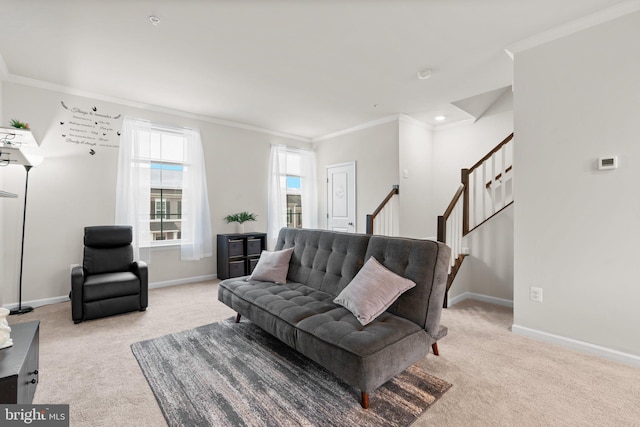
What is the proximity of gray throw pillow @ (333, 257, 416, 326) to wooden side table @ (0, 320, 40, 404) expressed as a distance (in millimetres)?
1807

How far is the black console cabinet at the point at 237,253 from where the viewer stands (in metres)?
4.75

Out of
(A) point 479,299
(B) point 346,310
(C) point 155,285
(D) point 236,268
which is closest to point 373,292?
(B) point 346,310

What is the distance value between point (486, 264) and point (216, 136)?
15.4ft

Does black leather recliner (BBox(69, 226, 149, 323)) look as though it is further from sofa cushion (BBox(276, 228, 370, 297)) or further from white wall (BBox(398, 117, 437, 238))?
white wall (BBox(398, 117, 437, 238))

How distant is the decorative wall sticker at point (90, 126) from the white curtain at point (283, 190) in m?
2.53

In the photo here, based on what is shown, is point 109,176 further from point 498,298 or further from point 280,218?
point 498,298

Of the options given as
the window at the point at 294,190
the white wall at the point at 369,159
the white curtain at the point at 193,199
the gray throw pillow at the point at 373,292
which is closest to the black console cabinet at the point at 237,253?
the white curtain at the point at 193,199

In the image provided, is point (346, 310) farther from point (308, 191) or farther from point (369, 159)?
point (308, 191)

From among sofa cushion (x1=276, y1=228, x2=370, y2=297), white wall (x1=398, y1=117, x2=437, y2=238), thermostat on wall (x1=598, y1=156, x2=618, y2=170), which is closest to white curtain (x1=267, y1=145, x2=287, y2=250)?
white wall (x1=398, y1=117, x2=437, y2=238)

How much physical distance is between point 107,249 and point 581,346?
5076mm

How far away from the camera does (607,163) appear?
7.57 feet

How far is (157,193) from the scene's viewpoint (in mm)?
4516

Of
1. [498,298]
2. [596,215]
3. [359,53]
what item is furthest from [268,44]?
[498,298]

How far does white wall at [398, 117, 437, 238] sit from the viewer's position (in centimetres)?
486
